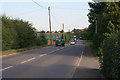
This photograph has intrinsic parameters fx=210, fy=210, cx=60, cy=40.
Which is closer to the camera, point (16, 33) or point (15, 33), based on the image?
point (15, 33)

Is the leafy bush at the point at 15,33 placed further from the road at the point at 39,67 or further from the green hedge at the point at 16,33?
the road at the point at 39,67

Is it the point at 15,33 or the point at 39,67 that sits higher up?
the point at 15,33

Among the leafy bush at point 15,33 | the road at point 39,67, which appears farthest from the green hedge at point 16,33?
the road at point 39,67

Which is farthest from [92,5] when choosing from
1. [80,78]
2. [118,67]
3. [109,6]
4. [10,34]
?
[118,67]

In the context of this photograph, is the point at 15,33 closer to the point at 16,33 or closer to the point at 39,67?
the point at 16,33

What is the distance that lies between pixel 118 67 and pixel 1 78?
5.26 meters

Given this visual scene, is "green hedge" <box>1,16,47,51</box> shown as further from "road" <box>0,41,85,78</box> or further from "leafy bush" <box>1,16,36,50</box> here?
"road" <box>0,41,85,78</box>

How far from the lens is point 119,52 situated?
18.8 ft

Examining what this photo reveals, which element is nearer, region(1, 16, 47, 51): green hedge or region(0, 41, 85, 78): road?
region(0, 41, 85, 78): road

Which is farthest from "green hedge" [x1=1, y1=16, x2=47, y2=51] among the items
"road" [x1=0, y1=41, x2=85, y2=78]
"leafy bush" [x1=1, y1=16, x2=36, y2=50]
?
"road" [x1=0, y1=41, x2=85, y2=78]

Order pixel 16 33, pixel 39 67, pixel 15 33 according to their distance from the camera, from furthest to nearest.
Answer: pixel 16 33 < pixel 15 33 < pixel 39 67

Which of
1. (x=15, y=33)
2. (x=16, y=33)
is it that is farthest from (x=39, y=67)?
(x=16, y=33)

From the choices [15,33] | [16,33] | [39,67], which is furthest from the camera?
[16,33]

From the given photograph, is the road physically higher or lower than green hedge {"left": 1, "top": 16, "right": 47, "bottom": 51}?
lower
